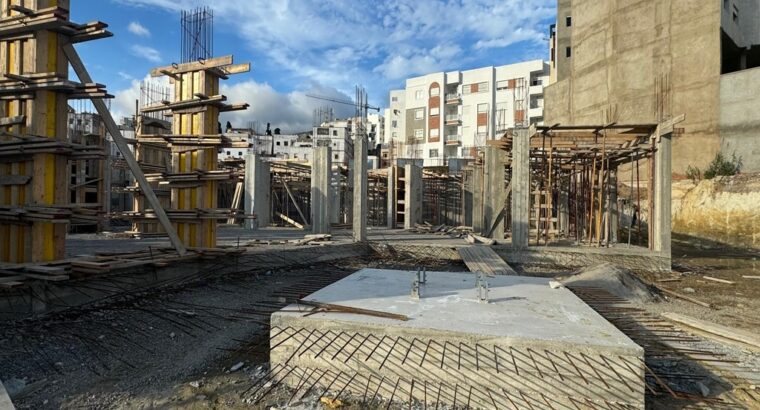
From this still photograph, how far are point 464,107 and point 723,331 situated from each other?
4835 cm

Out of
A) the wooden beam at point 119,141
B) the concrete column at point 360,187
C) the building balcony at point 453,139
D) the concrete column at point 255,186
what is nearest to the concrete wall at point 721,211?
the concrete column at point 360,187

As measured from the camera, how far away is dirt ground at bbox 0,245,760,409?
3.81m

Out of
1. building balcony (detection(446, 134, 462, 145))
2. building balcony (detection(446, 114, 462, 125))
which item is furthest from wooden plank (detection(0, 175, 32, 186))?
building balcony (detection(446, 114, 462, 125))

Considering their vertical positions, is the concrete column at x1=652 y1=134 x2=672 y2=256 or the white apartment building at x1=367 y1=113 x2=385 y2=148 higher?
the white apartment building at x1=367 y1=113 x2=385 y2=148

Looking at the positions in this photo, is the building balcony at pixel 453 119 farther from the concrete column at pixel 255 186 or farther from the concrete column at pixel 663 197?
the concrete column at pixel 663 197

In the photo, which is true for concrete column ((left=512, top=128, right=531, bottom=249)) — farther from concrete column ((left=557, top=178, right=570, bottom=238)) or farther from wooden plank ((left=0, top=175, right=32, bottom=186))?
wooden plank ((left=0, top=175, right=32, bottom=186))

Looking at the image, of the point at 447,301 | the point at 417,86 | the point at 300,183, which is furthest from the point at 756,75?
the point at 417,86

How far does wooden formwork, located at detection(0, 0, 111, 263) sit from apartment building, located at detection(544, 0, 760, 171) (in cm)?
2713

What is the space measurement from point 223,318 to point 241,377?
2.14m

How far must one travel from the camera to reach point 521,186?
11547 millimetres

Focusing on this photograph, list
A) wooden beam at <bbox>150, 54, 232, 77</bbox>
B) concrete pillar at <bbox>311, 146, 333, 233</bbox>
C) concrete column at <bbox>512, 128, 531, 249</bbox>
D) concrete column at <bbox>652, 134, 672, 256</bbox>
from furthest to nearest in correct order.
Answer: concrete pillar at <bbox>311, 146, 333, 233</bbox>, concrete column at <bbox>512, 128, 531, 249</bbox>, concrete column at <bbox>652, 134, 672, 256</bbox>, wooden beam at <bbox>150, 54, 232, 77</bbox>

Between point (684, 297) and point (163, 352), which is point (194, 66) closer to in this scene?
point (163, 352)

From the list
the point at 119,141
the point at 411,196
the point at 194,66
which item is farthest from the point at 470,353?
the point at 411,196

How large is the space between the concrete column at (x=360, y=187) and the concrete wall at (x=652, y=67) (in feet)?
65.7
